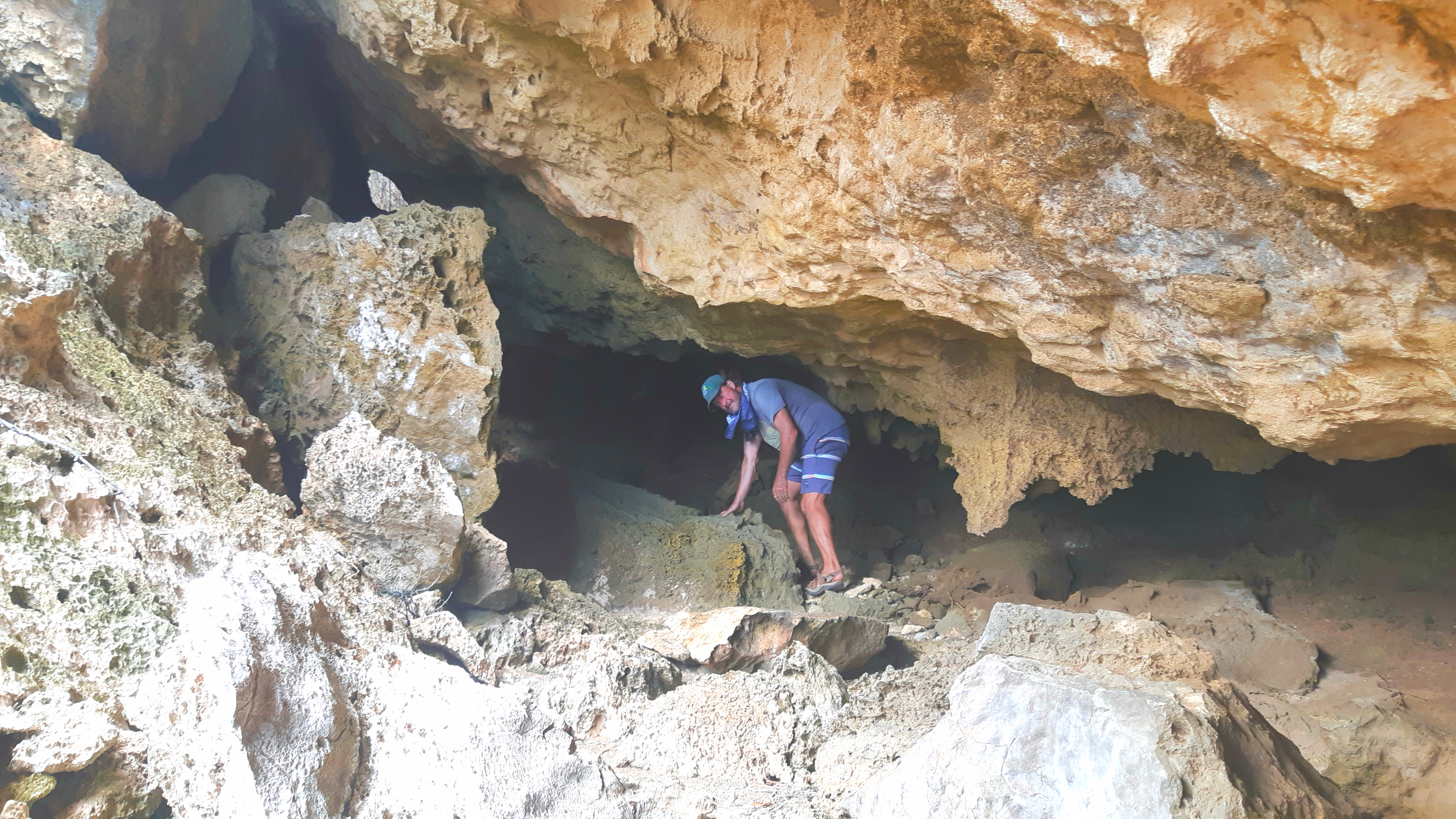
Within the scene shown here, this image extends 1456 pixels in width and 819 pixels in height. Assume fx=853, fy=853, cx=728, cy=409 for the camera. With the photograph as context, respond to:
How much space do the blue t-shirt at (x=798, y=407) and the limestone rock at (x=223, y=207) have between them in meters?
2.57

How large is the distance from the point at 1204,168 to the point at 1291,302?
0.42 metres

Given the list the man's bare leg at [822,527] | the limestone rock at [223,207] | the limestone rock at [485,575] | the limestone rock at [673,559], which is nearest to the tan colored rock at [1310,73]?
the limestone rock at [485,575]

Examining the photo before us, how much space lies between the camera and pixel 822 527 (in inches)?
183

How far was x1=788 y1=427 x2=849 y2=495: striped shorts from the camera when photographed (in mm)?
4695

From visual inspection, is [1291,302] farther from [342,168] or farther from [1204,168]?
[342,168]

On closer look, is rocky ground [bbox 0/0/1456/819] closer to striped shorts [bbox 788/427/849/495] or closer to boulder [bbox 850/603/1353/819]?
boulder [bbox 850/603/1353/819]

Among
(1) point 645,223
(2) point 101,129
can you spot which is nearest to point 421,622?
(1) point 645,223

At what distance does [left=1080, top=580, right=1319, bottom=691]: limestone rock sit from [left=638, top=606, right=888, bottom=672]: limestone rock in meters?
1.10

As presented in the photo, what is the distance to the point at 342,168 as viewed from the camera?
542 centimetres

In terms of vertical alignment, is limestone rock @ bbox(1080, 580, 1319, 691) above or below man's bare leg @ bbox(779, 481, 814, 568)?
above

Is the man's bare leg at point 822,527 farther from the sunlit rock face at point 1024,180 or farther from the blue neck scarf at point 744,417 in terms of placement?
the sunlit rock face at point 1024,180

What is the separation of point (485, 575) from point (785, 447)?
2.00 m

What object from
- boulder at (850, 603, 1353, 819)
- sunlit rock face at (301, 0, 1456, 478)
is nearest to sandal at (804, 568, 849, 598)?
sunlit rock face at (301, 0, 1456, 478)

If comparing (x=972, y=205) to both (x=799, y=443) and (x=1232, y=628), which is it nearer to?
(x=1232, y=628)
